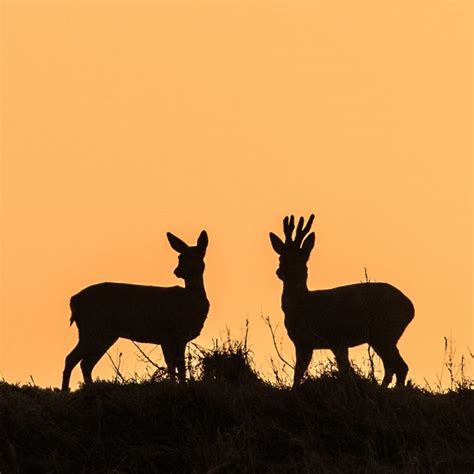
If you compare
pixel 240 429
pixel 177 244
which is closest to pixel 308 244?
pixel 177 244

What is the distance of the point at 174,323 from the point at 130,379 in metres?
4.29

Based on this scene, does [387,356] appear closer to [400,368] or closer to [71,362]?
[400,368]

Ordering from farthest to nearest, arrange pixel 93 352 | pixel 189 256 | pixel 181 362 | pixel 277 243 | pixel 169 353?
pixel 189 256
pixel 277 243
pixel 93 352
pixel 169 353
pixel 181 362

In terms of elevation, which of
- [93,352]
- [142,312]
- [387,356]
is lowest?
[387,356]

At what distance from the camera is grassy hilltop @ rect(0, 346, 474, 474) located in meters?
10.1

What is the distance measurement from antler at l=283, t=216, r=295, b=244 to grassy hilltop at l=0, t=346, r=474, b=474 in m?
5.07

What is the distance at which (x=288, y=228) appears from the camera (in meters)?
16.8

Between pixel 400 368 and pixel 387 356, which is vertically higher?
pixel 387 356

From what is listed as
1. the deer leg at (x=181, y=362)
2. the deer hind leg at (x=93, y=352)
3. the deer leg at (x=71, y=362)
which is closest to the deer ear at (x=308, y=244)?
the deer leg at (x=181, y=362)

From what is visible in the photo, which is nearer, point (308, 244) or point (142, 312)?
point (142, 312)

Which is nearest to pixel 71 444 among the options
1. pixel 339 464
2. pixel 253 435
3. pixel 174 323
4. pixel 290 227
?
pixel 253 435

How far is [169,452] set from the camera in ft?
33.8

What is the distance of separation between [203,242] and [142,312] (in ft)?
4.22

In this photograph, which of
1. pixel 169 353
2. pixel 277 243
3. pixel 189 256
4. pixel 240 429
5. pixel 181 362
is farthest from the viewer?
pixel 189 256
